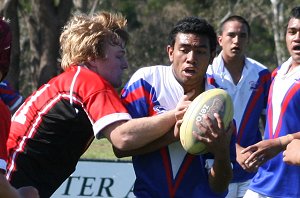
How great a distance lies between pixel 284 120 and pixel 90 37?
7.22 feet

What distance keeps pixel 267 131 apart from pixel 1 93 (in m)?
2.67

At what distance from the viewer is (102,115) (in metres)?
4.48

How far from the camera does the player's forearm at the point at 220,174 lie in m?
4.71

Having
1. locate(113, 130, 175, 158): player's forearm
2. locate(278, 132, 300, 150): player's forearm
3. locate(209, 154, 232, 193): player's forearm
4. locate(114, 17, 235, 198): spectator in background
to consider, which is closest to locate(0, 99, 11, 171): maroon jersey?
locate(113, 130, 175, 158): player's forearm

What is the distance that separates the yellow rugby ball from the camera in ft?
14.7

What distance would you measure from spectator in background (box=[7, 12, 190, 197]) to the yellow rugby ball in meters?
0.12

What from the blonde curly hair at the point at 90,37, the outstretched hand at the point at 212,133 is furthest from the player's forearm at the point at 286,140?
the blonde curly hair at the point at 90,37

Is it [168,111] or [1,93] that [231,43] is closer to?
[1,93]

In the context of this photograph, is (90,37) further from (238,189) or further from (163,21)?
(163,21)

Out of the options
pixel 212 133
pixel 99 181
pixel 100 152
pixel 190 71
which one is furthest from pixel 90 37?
pixel 100 152

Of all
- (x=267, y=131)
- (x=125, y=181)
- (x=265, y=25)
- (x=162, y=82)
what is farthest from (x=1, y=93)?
(x=265, y=25)

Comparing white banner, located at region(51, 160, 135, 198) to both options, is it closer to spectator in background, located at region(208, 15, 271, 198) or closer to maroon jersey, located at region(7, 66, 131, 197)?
spectator in background, located at region(208, 15, 271, 198)

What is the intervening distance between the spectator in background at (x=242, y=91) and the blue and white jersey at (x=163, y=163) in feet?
8.61

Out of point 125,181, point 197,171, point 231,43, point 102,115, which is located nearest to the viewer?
point 102,115
